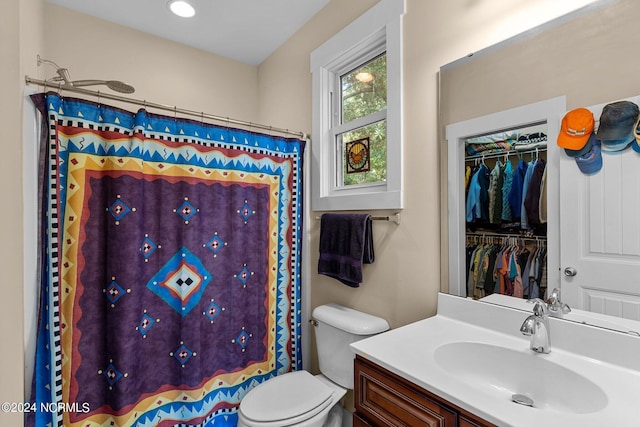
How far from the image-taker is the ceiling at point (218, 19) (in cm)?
193

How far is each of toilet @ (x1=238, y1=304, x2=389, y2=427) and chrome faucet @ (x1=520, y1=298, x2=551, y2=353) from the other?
0.67m

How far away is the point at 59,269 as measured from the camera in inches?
49.9

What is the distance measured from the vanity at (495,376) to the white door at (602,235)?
0.10 metres

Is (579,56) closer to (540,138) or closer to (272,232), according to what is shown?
(540,138)

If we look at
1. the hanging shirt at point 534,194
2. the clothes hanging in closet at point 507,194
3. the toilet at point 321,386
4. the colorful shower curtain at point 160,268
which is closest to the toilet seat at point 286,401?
the toilet at point 321,386

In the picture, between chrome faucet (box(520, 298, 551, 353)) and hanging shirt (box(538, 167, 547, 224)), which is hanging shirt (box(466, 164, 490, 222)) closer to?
hanging shirt (box(538, 167, 547, 224))

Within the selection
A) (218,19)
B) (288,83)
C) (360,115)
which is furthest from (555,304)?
(218,19)

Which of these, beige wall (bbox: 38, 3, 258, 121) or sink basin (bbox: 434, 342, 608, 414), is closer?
sink basin (bbox: 434, 342, 608, 414)

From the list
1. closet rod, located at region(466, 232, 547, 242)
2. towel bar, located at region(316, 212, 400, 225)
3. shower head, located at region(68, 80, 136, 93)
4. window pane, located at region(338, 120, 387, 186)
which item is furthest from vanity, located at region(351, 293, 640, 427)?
shower head, located at region(68, 80, 136, 93)

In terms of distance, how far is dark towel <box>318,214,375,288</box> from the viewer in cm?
158

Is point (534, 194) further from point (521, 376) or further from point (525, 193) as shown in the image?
point (521, 376)

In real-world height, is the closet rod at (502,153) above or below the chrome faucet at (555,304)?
above

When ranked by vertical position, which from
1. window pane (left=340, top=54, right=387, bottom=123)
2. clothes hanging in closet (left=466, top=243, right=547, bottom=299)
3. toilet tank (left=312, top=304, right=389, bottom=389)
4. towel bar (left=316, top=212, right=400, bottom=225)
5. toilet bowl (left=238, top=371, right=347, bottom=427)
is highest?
window pane (left=340, top=54, right=387, bottom=123)

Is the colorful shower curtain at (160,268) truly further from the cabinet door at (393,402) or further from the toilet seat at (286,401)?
the cabinet door at (393,402)
